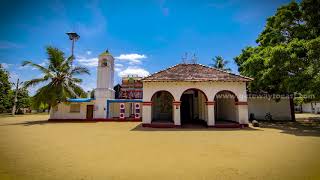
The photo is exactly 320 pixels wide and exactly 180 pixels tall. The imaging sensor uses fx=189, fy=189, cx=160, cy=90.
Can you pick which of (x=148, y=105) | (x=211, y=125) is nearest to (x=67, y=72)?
(x=148, y=105)

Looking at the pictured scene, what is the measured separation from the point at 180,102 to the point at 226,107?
244 inches

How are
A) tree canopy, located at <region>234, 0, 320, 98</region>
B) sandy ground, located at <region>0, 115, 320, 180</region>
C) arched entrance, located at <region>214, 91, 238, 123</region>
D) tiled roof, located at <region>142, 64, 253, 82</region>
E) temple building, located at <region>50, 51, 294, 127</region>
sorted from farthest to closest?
arched entrance, located at <region>214, 91, 238, 123</region>
temple building, located at <region>50, 51, 294, 127</region>
tiled roof, located at <region>142, 64, 253, 82</region>
tree canopy, located at <region>234, 0, 320, 98</region>
sandy ground, located at <region>0, 115, 320, 180</region>

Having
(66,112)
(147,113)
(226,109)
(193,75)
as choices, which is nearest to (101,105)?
(66,112)

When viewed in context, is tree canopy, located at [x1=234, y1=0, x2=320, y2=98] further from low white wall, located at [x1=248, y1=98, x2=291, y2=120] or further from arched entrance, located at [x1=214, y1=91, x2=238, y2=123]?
low white wall, located at [x1=248, y1=98, x2=291, y2=120]

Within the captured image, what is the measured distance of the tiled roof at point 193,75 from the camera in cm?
1484

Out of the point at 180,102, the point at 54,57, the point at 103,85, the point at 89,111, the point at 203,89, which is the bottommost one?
the point at 89,111

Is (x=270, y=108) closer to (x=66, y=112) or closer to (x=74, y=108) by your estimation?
(x=74, y=108)

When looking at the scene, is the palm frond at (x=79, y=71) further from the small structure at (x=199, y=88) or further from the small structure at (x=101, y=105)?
the small structure at (x=199, y=88)

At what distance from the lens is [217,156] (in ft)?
Answer: 19.8

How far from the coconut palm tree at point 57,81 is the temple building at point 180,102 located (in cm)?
137

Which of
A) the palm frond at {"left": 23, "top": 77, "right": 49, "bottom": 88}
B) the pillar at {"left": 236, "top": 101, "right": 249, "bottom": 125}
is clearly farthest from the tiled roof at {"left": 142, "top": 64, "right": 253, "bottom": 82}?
the palm frond at {"left": 23, "top": 77, "right": 49, "bottom": 88}

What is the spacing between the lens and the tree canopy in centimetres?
1173

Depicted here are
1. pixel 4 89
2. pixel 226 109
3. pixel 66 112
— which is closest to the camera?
pixel 226 109

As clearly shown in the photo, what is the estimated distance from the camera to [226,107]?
18.7m
